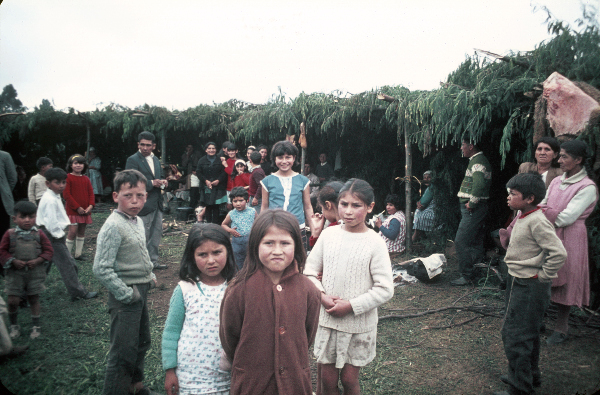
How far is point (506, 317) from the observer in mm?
2799

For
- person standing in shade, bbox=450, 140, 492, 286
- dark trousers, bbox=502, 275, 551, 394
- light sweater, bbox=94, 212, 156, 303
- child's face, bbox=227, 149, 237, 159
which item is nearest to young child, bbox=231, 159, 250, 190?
child's face, bbox=227, 149, 237, 159

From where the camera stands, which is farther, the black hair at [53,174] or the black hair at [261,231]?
the black hair at [53,174]

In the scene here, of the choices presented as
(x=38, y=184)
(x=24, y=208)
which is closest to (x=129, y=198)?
(x=24, y=208)

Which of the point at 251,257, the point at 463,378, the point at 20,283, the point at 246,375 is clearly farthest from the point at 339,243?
the point at 20,283

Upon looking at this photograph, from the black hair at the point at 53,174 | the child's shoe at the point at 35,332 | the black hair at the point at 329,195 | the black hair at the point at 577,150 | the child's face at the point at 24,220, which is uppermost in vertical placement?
the black hair at the point at 577,150

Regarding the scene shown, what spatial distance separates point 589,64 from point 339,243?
3865mm

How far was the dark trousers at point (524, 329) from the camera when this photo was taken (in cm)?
262

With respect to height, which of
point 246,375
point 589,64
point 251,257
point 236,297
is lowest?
point 246,375

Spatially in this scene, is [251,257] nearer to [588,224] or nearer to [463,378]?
[463,378]

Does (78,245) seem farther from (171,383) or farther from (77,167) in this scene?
(171,383)

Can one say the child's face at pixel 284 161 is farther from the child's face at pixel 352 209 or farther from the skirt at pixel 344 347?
the skirt at pixel 344 347

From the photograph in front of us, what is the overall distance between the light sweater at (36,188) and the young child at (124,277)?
145 inches

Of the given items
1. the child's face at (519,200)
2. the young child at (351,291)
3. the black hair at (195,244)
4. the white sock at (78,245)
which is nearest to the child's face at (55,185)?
the white sock at (78,245)

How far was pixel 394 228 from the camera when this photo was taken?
6828 mm
